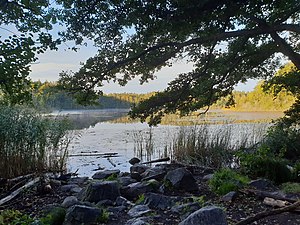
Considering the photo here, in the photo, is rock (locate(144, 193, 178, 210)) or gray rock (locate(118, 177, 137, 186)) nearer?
rock (locate(144, 193, 178, 210))

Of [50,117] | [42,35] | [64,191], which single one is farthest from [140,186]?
[50,117]

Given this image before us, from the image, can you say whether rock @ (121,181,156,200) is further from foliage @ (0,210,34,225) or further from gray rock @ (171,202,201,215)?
foliage @ (0,210,34,225)

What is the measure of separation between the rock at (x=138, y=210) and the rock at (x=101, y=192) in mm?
625

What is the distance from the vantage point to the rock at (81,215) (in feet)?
10.0

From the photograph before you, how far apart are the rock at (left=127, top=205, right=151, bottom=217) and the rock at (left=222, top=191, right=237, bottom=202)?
0.88 meters

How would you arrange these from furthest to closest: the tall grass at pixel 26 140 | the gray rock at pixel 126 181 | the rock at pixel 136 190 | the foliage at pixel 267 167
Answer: the tall grass at pixel 26 140 → the gray rock at pixel 126 181 → the foliage at pixel 267 167 → the rock at pixel 136 190

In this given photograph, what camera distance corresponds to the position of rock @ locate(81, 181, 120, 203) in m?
3.98

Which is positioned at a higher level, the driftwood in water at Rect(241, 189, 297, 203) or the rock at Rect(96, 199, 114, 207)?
the driftwood in water at Rect(241, 189, 297, 203)

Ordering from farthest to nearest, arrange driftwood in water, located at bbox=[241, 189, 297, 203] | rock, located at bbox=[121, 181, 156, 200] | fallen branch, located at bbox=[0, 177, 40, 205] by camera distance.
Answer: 1. rock, located at bbox=[121, 181, 156, 200]
2. fallen branch, located at bbox=[0, 177, 40, 205]
3. driftwood in water, located at bbox=[241, 189, 297, 203]

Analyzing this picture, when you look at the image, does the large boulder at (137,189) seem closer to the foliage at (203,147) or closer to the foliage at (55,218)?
the foliage at (55,218)

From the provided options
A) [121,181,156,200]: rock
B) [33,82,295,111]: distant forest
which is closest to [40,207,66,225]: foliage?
[121,181,156,200]: rock

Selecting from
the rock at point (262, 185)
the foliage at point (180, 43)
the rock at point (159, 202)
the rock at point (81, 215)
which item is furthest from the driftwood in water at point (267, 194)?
the foliage at point (180, 43)

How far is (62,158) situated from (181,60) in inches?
127

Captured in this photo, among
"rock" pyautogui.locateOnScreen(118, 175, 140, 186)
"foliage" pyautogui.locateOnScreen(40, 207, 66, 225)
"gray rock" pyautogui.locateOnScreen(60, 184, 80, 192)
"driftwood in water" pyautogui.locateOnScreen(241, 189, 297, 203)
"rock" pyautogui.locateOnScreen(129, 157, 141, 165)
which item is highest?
"driftwood in water" pyautogui.locateOnScreen(241, 189, 297, 203)
